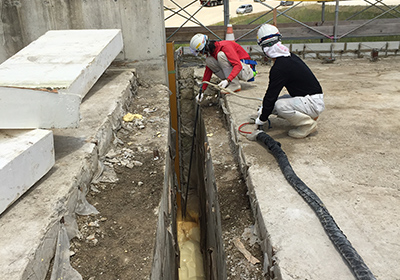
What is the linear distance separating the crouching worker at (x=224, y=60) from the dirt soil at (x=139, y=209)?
1231 mm

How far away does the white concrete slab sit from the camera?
2.83m

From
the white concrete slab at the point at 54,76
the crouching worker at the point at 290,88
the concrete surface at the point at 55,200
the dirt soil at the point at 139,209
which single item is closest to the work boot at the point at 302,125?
the crouching worker at the point at 290,88

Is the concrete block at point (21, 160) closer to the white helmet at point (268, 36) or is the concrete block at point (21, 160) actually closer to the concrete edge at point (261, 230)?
the concrete edge at point (261, 230)

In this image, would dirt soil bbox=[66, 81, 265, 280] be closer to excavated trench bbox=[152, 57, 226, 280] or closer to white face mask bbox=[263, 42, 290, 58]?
excavated trench bbox=[152, 57, 226, 280]

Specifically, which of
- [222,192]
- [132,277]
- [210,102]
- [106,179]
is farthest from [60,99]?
[210,102]

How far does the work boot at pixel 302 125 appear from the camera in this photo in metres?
4.26

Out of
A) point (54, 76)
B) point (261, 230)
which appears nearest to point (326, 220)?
point (261, 230)

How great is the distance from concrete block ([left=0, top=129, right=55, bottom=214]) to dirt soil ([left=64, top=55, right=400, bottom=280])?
0.54 meters

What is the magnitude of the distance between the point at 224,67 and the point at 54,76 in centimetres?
342

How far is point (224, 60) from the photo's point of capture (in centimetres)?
620

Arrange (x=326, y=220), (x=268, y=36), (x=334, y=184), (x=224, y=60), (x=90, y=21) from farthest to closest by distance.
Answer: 1. (x=224, y=60)
2. (x=90, y=21)
3. (x=268, y=36)
4. (x=334, y=184)
5. (x=326, y=220)

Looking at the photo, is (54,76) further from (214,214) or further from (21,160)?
(214,214)

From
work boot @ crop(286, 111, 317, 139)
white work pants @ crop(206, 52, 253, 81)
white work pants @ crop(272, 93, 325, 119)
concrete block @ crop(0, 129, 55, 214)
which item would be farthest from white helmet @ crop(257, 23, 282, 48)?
concrete block @ crop(0, 129, 55, 214)

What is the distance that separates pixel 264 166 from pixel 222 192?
0.55m
